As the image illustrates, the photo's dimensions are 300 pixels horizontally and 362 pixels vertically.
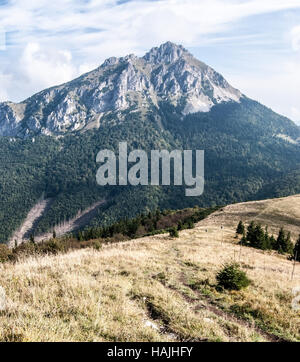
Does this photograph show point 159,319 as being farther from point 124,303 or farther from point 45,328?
point 45,328

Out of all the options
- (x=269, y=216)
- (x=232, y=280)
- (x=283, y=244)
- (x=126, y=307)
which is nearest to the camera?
(x=126, y=307)

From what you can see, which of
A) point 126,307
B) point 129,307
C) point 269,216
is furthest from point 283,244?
point 126,307

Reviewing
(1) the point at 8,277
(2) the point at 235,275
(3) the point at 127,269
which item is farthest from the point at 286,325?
(1) the point at 8,277

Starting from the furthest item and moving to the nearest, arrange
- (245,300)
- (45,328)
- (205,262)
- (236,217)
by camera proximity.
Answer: (236,217) → (205,262) → (245,300) → (45,328)

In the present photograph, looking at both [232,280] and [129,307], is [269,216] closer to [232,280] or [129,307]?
[232,280]

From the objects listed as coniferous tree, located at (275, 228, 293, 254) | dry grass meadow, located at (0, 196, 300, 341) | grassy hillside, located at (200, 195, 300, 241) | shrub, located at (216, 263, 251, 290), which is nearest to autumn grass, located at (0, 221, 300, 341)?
dry grass meadow, located at (0, 196, 300, 341)

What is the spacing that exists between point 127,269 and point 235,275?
5145mm

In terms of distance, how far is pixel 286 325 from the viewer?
28.7ft

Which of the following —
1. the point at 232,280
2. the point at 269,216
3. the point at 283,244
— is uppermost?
the point at 232,280

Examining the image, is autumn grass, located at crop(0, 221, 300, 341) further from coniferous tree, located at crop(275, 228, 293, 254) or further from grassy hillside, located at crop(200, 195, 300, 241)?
grassy hillside, located at crop(200, 195, 300, 241)

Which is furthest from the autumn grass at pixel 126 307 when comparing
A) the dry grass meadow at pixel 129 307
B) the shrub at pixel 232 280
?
the shrub at pixel 232 280

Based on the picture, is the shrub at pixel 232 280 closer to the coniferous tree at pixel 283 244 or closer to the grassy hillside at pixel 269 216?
the coniferous tree at pixel 283 244

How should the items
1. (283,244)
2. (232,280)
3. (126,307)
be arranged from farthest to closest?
1. (283,244)
2. (232,280)
3. (126,307)
